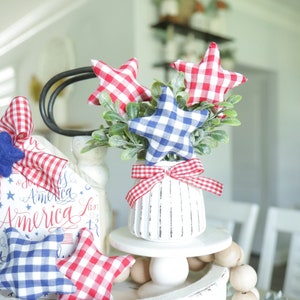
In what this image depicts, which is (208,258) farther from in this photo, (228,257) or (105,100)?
(105,100)

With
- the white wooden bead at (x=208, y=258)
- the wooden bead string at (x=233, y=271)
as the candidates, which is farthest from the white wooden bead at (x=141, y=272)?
the white wooden bead at (x=208, y=258)

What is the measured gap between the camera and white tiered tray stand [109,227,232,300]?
527mm

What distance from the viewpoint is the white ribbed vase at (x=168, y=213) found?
0.55 m

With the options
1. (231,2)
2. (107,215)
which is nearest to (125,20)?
(231,2)

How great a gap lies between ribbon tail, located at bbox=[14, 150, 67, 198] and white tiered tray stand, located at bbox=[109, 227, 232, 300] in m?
0.14

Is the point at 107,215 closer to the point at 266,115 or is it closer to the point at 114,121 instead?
the point at 114,121

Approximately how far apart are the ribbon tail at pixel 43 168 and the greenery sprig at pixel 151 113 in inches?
3.0

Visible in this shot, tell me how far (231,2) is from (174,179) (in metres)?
2.95

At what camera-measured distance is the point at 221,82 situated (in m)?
0.54

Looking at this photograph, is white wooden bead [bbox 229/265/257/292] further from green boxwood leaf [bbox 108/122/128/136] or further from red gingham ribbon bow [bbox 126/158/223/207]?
green boxwood leaf [bbox 108/122/128/136]

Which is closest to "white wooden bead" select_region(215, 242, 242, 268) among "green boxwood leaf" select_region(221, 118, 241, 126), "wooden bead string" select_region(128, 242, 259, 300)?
"wooden bead string" select_region(128, 242, 259, 300)

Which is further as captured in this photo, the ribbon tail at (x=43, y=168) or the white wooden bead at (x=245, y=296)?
the white wooden bead at (x=245, y=296)

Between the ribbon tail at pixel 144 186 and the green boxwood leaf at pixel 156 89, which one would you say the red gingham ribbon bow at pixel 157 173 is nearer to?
the ribbon tail at pixel 144 186

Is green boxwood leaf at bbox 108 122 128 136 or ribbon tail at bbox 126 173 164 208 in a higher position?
green boxwood leaf at bbox 108 122 128 136
